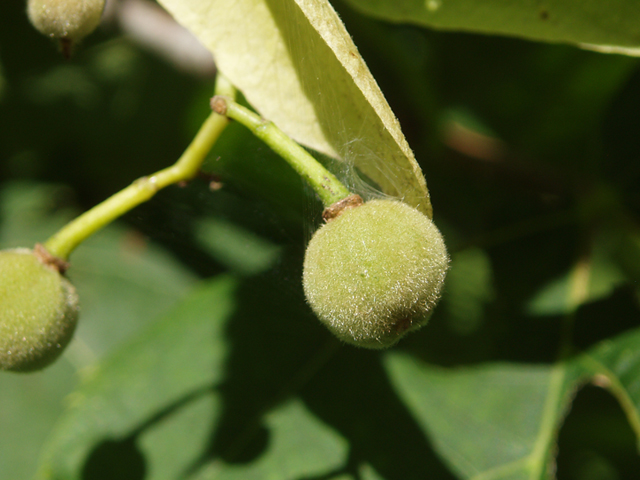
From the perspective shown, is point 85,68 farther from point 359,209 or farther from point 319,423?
point 359,209

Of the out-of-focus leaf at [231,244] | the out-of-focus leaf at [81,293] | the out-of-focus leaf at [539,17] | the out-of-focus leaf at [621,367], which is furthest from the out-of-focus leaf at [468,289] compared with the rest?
the out-of-focus leaf at [81,293]

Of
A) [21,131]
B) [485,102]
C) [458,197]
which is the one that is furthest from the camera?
[21,131]

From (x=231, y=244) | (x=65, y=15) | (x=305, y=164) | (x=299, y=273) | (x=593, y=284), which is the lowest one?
(x=593, y=284)

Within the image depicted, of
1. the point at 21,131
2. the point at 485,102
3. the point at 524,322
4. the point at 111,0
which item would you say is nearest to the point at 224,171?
the point at 524,322

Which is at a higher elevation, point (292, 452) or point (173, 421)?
point (173, 421)

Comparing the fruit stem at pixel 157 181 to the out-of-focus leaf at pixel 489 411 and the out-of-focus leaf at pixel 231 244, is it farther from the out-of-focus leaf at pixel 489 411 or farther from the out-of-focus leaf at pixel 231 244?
the out-of-focus leaf at pixel 489 411

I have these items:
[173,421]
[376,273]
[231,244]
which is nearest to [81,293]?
[231,244]

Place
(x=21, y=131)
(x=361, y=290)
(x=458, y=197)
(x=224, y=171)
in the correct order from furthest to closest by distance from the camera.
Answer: (x=21, y=131), (x=458, y=197), (x=224, y=171), (x=361, y=290)

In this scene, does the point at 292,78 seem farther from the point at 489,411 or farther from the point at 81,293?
the point at 81,293
